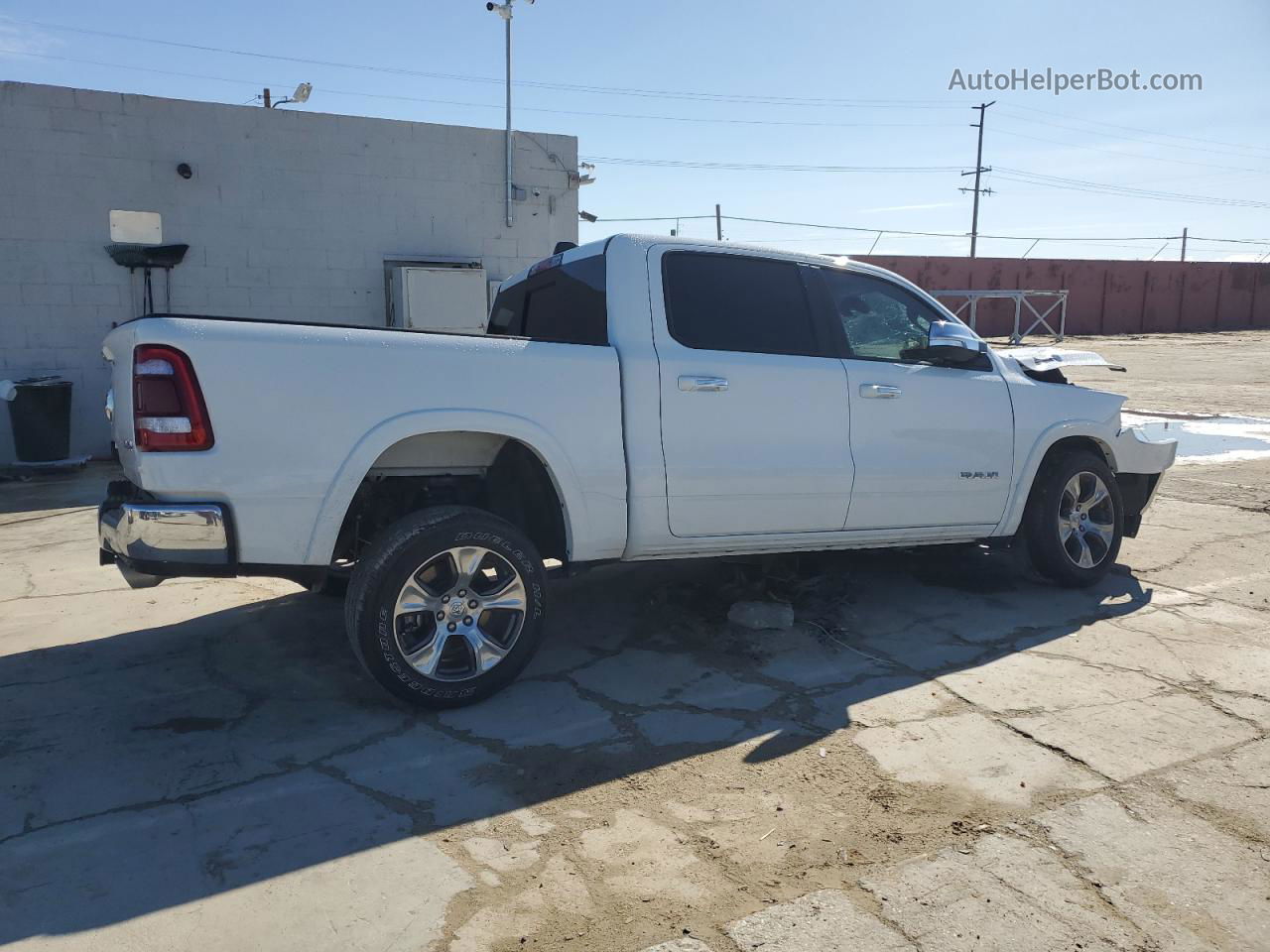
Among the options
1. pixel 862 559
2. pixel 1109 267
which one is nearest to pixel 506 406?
pixel 862 559

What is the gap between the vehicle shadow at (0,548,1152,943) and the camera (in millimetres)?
2896

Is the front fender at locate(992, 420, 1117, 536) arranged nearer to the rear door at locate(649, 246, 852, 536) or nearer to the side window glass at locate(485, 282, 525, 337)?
the rear door at locate(649, 246, 852, 536)

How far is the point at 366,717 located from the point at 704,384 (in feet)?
6.77

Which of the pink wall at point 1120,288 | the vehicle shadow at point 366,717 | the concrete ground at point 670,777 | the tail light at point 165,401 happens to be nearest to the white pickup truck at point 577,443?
the tail light at point 165,401

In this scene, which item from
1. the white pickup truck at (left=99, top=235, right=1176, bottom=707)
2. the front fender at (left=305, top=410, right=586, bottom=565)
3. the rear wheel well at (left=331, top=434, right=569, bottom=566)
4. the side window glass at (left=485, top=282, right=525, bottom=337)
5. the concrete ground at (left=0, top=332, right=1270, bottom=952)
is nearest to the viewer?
the concrete ground at (left=0, top=332, right=1270, bottom=952)

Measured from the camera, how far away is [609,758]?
351 cm

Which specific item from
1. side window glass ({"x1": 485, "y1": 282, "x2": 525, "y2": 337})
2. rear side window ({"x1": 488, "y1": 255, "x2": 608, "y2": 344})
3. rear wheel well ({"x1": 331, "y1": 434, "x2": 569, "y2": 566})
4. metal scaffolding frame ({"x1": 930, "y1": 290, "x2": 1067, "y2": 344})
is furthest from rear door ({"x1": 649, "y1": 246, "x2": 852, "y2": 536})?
metal scaffolding frame ({"x1": 930, "y1": 290, "x2": 1067, "y2": 344})

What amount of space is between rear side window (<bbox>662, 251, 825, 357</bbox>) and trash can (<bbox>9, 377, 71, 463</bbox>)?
8671mm

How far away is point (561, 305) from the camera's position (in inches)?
188

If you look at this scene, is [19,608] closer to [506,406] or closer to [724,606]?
[506,406]

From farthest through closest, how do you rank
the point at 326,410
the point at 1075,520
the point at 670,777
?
the point at 1075,520 < the point at 326,410 < the point at 670,777

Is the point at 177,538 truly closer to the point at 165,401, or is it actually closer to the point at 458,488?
the point at 165,401

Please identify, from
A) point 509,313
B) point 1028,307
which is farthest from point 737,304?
point 1028,307

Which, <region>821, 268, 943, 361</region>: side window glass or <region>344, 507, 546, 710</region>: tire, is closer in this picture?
<region>344, 507, 546, 710</region>: tire
